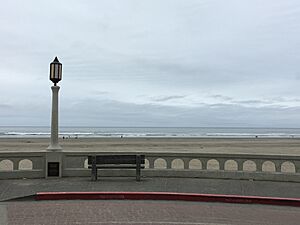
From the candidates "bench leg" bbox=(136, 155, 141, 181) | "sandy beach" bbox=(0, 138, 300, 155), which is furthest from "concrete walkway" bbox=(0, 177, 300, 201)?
"sandy beach" bbox=(0, 138, 300, 155)

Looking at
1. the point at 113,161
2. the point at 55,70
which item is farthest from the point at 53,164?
the point at 55,70

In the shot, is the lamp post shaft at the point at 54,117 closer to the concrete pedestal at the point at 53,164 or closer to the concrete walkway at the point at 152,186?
the concrete pedestal at the point at 53,164

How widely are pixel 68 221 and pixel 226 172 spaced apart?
592 centimetres

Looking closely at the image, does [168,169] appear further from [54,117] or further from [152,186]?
[54,117]

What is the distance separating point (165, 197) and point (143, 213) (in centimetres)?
159

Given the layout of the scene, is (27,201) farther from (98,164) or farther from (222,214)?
(222,214)

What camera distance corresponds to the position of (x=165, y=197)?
Answer: 9.43 m

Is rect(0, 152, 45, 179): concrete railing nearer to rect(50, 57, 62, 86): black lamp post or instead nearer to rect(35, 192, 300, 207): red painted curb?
rect(50, 57, 62, 86): black lamp post

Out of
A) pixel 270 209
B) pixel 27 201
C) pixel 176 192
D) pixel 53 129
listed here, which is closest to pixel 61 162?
pixel 53 129

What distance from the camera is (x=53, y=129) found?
39.1 feet

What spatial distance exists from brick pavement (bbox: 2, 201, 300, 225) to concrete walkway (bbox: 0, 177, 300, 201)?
0.85 m

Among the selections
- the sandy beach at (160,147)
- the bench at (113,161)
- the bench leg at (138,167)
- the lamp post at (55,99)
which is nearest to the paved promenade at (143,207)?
the bench leg at (138,167)

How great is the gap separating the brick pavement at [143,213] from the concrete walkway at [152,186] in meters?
0.85

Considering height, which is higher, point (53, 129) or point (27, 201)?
point (53, 129)
